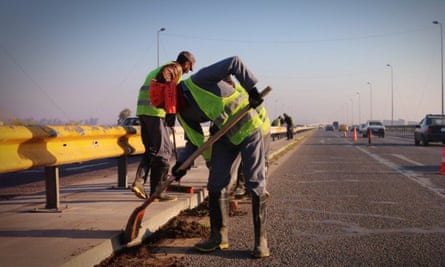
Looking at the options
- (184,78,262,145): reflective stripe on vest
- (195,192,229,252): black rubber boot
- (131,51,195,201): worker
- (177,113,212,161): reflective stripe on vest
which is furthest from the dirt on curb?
(184,78,262,145): reflective stripe on vest

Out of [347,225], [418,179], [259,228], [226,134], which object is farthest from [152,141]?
[418,179]

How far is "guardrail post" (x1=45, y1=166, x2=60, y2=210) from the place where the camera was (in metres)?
5.31

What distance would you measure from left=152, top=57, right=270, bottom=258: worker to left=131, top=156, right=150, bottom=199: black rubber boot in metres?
1.47

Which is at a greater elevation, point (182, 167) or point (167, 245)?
point (182, 167)

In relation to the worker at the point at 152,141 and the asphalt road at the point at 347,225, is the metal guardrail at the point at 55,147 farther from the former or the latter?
the asphalt road at the point at 347,225

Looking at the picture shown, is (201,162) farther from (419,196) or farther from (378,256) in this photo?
(378,256)

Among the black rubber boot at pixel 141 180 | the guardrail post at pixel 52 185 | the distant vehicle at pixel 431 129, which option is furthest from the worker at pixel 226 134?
the distant vehicle at pixel 431 129

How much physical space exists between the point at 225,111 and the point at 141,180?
7.59 ft

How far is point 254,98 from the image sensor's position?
3.82 metres

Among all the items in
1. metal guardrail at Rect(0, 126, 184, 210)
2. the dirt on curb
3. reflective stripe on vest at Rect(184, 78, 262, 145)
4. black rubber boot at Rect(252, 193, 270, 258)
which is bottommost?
the dirt on curb

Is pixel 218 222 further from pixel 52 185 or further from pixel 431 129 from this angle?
pixel 431 129

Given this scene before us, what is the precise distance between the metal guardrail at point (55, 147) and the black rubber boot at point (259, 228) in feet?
7.55

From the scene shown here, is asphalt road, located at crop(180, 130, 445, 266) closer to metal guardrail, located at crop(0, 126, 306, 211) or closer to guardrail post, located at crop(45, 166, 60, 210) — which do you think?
metal guardrail, located at crop(0, 126, 306, 211)

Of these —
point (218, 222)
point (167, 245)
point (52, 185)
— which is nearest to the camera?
point (218, 222)
